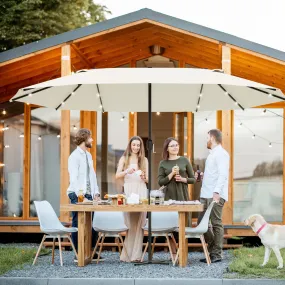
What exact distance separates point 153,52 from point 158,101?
3031mm

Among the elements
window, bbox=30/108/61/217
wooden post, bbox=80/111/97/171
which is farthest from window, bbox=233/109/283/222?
window, bbox=30/108/61/217

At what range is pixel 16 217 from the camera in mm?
13094

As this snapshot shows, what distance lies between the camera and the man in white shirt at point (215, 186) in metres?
9.14

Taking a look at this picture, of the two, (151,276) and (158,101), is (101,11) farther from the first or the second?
(151,276)

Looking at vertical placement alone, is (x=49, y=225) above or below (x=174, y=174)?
below

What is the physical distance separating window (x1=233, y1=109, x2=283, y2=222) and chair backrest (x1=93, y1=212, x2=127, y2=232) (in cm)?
380

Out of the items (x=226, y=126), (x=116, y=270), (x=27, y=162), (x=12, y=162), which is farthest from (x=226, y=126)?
(x=12, y=162)

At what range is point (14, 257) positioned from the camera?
9.60m

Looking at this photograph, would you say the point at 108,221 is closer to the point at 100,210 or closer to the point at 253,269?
the point at 100,210

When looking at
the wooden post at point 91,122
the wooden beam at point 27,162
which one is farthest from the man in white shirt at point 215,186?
the wooden beam at point 27,162

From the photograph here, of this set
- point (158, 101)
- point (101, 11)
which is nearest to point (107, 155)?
point (158, 101)

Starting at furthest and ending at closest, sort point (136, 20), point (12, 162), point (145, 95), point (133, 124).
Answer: point (12, 162)
point (133, 124)
point (136, 20)
point (145, 95)

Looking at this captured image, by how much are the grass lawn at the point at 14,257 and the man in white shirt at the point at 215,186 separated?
230 cm

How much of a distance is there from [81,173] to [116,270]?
1.52 metres
